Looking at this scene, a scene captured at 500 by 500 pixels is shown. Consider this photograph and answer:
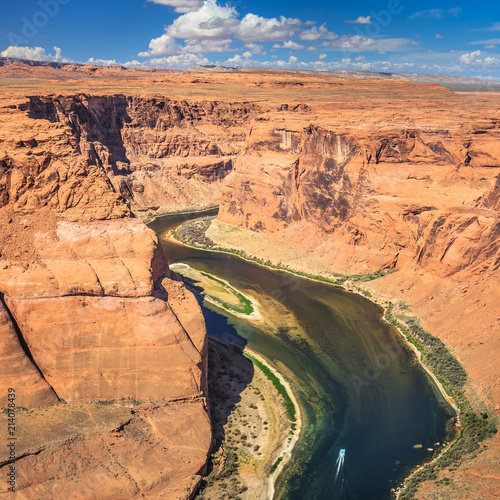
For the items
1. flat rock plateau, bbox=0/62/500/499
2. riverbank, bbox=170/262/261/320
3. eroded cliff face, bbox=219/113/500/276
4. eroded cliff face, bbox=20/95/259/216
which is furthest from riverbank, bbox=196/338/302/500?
eroded cliff face, bbox=20/95/259/216

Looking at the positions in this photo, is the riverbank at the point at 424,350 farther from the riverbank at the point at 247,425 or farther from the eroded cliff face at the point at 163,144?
the eroded cliff face at the point at 163,144

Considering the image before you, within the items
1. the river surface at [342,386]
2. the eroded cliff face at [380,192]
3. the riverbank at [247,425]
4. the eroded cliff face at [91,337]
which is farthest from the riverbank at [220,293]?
the eroded cliff face at [91,337]

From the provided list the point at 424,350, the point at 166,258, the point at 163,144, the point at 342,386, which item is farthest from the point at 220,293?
the point at 163,144

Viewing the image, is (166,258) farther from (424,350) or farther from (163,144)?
(163,144)

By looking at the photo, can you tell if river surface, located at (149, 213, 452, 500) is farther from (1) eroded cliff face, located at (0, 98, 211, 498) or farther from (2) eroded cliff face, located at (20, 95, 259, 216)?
(2) eroded cliff face, located at (20, 95, 259, 216)

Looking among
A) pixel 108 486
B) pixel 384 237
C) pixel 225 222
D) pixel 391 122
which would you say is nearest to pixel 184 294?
pixel 108 486
